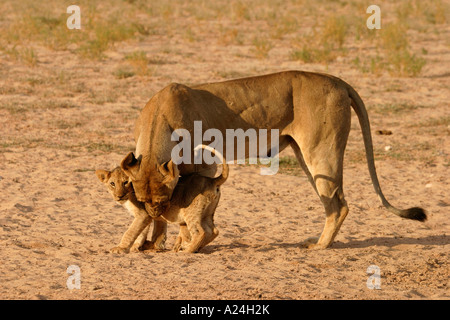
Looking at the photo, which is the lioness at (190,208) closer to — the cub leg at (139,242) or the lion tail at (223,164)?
the lion tail at (223,164)

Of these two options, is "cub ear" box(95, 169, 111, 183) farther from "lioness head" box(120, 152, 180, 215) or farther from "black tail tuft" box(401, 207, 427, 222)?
"black tail tuft" box(401, 207, 427, 222)

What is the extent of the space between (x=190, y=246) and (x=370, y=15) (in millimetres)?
18964

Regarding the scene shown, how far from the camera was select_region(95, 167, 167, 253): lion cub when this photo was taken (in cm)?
682

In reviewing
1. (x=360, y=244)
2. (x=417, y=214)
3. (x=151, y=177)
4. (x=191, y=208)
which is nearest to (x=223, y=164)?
(x=191, y=208)

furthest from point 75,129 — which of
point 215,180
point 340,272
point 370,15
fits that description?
point 370,15

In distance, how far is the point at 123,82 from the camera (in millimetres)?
15875

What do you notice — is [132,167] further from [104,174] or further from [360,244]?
[360,244]

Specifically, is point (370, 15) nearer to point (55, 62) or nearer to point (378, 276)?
point (55, 62)

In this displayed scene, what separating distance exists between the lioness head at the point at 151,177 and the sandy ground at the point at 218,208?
→ 2.09 ft

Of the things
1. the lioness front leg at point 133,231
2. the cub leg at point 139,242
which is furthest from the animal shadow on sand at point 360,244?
the lioness front leg at point 133,231

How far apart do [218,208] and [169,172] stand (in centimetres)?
275

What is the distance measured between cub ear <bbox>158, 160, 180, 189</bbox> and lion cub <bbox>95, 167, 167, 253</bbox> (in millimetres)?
360

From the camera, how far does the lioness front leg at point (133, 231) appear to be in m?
7.08

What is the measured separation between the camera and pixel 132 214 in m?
7.21
